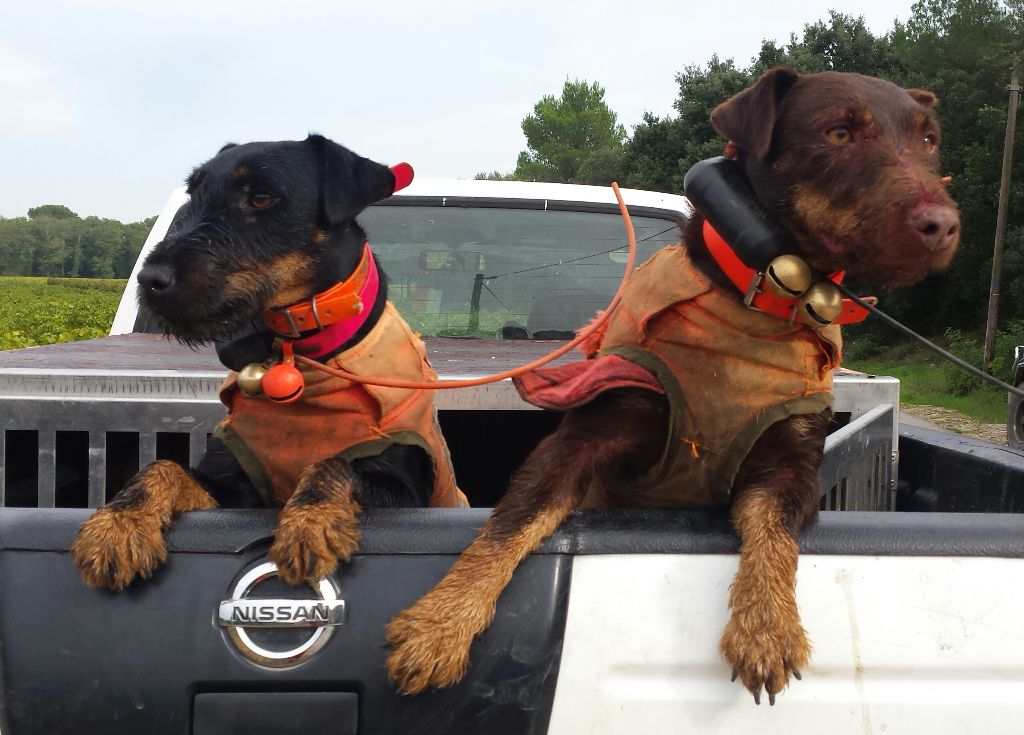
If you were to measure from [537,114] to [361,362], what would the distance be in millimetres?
100217

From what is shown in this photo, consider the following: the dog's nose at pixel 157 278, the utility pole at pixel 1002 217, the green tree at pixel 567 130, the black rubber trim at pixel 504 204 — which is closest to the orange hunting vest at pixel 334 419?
the dog's nose at pixel 157 278

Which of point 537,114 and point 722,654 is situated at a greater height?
point 537,114

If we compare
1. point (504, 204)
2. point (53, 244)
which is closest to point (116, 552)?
point (504, 204)

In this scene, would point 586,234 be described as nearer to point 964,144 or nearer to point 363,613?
→ point 363,613

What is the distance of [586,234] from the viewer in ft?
14.6

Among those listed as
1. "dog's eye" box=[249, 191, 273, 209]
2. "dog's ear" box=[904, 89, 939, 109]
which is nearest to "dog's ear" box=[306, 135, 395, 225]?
"dog's eye" box=[249, 191, 273, 209]

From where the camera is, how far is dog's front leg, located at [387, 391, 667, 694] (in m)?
1.61

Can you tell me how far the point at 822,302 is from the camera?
213 centimetres

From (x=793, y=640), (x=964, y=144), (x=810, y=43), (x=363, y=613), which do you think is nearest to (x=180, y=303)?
(x=363, y=613)

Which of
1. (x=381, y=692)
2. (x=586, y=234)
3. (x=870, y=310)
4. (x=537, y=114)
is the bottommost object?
(x=381, y=692)

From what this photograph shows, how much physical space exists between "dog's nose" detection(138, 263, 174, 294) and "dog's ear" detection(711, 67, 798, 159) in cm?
140

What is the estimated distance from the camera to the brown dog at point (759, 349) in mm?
1966

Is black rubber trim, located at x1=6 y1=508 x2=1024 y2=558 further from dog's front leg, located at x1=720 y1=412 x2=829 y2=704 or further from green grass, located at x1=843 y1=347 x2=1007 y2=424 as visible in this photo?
green grass, located at x1=843 y1=347 x2=1007 y2=424

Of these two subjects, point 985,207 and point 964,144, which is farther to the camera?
point 964,144
